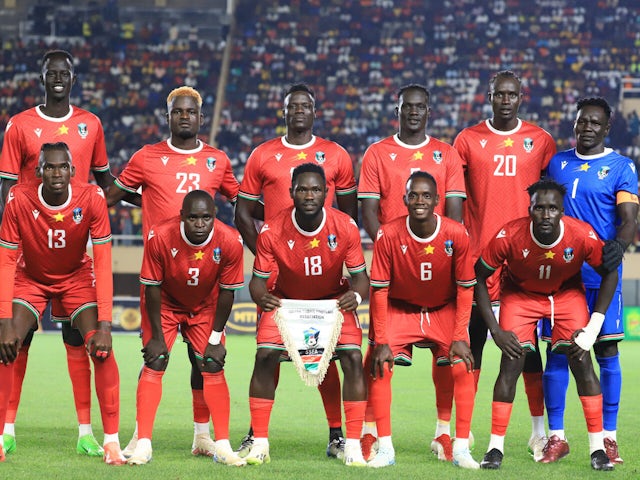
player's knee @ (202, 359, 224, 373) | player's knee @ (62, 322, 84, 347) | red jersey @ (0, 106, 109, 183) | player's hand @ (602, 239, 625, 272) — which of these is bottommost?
player's knee @ (202, 359, 224, 373)

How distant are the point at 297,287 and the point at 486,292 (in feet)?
3.93

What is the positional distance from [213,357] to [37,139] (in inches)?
76.5

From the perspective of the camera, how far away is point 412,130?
6.91 metres

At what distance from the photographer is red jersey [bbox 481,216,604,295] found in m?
6.25

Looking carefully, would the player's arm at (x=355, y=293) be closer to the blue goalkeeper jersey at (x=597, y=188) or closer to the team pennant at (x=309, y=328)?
the team pennant at (x=309, y=328)

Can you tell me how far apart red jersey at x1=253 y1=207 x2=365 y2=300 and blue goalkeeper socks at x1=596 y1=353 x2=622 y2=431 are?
1.73 metres

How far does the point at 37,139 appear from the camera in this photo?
6879 millimetres

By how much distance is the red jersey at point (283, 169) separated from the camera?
23.0ft

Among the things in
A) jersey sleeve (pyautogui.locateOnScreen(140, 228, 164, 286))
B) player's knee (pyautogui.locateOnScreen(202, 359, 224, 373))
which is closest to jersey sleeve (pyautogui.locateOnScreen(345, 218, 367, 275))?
player's knee (pyautogui.locateOnScreen(202, 359, 224, 373))

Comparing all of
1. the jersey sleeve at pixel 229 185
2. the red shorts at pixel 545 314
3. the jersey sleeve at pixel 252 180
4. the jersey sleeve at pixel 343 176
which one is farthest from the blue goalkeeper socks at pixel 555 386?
the jersey sleeve at pixel 229 185

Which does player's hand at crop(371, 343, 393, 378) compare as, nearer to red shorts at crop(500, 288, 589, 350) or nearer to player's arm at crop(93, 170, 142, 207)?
red shorts at crop(500, 288, 589, 350)

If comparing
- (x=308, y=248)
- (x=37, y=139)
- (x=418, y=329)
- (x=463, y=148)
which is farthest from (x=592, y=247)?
(x=37, y=139)

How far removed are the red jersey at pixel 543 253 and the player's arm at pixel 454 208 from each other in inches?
20.1

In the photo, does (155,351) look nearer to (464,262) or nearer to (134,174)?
(134,174)
